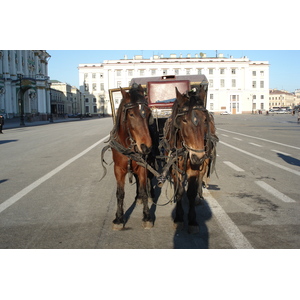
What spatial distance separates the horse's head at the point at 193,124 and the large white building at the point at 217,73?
10868 centimetres

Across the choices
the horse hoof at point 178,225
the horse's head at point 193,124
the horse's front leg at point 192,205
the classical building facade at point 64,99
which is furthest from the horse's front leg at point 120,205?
the classical building facade at point 64,99

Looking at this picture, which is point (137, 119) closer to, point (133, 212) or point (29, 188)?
point (133, 212)

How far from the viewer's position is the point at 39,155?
15.4 m

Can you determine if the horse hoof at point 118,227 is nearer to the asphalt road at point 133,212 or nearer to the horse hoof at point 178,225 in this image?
the asphalt road at point 133,212

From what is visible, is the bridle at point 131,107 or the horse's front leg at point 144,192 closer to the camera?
the bridle at point 131,107

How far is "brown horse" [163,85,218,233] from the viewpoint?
4.86 meters

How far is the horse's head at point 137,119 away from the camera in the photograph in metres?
5.05

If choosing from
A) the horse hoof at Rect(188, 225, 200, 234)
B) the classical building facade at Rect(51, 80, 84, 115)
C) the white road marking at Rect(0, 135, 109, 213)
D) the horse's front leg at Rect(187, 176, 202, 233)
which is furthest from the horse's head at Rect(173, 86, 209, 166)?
the classical building facade at Rect(51, 80, 84, 115)

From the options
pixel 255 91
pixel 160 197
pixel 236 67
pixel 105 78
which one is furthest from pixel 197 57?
pixel 160 197

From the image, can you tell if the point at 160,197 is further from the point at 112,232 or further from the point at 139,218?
the point at 112,232

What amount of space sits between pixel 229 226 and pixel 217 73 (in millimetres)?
113094

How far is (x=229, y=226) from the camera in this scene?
5645 millimetres

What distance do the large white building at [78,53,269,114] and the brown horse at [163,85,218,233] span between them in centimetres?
10834

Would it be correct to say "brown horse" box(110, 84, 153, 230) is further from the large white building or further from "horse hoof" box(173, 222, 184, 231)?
the large white building
